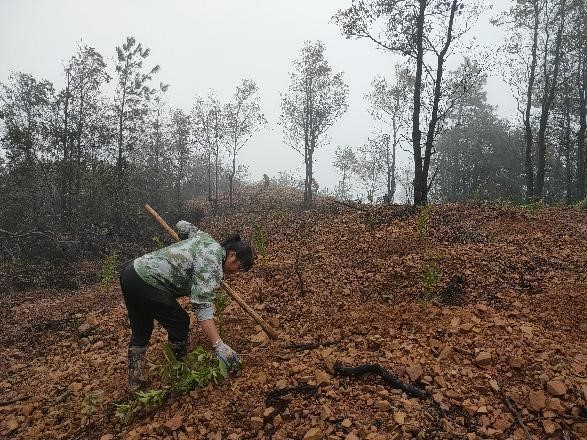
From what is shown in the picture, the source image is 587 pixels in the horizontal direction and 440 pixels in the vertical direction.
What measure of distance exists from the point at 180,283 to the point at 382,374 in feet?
6.20

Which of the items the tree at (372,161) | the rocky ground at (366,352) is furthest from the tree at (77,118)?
the tree at (372,161)

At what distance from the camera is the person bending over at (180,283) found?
3168mm

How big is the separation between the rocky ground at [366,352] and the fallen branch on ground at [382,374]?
5 centimetres

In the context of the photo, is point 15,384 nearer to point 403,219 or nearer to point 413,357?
point 413,357

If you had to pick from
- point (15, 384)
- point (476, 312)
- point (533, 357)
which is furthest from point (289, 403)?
point (15, 384)

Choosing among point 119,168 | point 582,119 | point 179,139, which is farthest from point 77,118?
point 582,119

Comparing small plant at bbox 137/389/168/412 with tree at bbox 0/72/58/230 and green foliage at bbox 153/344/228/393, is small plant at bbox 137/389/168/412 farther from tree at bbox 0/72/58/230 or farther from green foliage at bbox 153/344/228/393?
tree at bbox 0/72/58/230

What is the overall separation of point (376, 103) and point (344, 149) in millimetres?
10851

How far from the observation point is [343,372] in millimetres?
3225

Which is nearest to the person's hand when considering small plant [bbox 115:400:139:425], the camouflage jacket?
the camouflage jacket

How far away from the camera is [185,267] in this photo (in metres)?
3.31

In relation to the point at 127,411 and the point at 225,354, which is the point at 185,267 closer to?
the point at 225,354

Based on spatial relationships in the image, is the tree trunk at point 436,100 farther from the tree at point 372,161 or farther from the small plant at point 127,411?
the tree at point 372,161

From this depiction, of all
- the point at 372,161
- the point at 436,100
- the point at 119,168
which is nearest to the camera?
the point at 436,100
